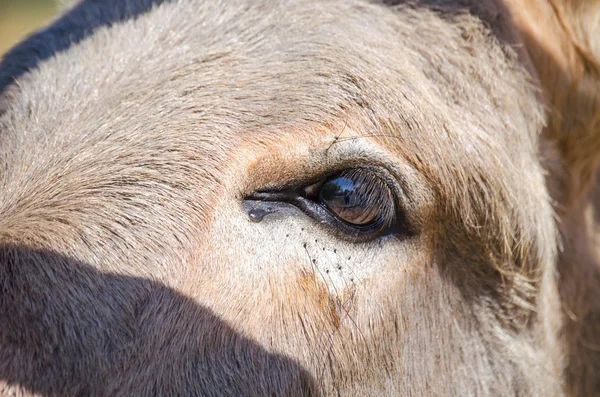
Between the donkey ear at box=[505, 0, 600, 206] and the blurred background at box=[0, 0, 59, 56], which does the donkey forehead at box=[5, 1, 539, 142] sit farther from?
the blurred background at box=[0, 0, 59, 56]

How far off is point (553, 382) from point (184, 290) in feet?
5.46

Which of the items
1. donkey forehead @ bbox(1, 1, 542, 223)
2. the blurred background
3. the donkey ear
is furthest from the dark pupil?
the blurred background

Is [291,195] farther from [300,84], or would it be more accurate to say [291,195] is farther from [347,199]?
[300,84]

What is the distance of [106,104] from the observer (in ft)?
7.45

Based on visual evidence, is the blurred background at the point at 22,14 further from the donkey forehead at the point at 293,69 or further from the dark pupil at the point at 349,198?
the dark pupil at the point at 349,198

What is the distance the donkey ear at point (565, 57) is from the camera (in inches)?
103

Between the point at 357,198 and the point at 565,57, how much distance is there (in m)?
1.12

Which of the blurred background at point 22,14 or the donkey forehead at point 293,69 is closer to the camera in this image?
the donkey forehead at point 293,69

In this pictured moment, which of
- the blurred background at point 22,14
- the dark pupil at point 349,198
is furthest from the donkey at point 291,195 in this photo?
the blurred background at point 22,14

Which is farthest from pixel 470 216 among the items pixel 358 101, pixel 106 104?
pixel 106 104

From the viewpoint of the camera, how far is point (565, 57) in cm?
266

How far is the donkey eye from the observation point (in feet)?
7.29

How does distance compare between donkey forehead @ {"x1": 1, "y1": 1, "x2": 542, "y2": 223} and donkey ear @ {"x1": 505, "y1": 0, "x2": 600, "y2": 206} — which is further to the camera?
donkey ear @ {"x1": 505, "y1": 0, "x2": 600, "y2": 206}

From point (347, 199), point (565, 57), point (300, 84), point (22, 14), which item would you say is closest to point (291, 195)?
point (347, 199)
